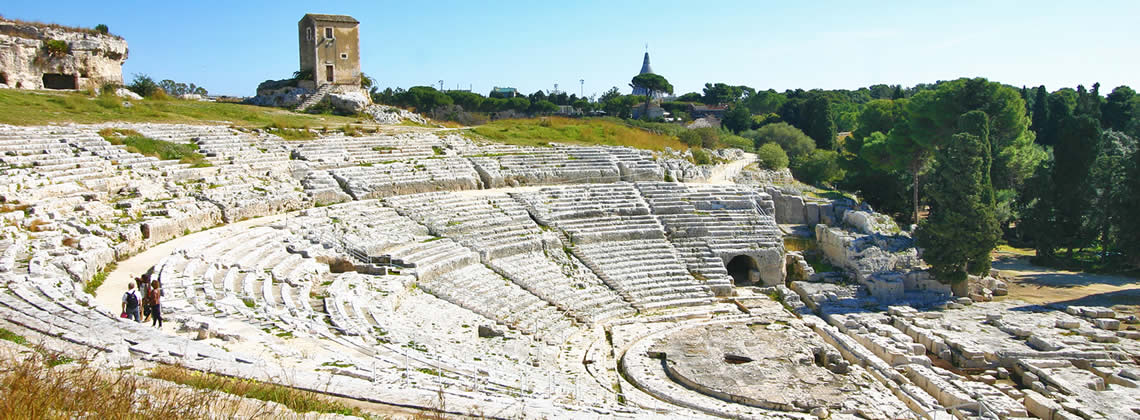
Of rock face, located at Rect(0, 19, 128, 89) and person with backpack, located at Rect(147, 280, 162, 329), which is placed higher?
rock face, located at Rect(0, 19, 128, 89)

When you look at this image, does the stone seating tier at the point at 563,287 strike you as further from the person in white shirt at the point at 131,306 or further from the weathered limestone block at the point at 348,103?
the weathered limestone block at the point at 348,103

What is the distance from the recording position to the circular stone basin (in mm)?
13320

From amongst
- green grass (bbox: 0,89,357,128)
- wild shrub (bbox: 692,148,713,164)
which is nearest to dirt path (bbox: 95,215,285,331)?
green grass (bbox: 0,89,357,128)

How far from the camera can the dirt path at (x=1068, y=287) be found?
68.2 ft

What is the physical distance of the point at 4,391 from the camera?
5602mm

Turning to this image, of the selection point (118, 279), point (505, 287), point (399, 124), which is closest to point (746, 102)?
point (399, 124)

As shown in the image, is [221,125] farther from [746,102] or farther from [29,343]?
[746,102]

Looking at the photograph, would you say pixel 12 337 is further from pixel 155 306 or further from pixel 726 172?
pixel 726 172

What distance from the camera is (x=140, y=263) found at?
1352 centimetres

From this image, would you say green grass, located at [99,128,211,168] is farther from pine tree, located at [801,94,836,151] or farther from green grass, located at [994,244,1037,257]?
pine tree, located at [801,94,836,151]

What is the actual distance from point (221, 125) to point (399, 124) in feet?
24.8

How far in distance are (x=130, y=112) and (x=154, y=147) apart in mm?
4280

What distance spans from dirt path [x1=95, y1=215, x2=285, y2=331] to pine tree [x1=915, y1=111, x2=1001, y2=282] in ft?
55.4

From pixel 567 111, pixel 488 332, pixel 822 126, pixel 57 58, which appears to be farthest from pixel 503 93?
pixel 488 332
